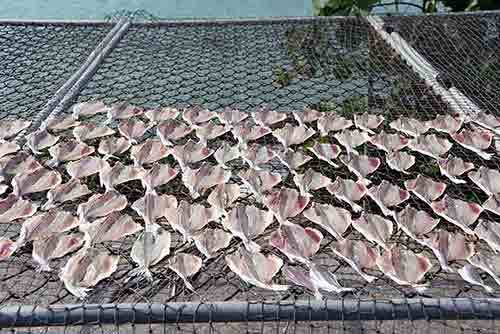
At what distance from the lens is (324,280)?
0.82 m

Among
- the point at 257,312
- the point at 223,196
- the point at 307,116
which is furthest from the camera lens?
the point at 307,116

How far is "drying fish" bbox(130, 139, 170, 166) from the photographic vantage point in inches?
45.1

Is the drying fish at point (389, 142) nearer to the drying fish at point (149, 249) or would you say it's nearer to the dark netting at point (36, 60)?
the drying fish at point (149, 249)

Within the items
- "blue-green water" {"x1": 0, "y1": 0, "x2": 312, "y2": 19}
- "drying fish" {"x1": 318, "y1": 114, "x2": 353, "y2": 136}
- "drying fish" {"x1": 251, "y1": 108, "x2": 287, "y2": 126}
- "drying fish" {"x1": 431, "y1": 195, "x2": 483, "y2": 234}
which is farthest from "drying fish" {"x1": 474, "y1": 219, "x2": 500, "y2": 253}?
"blue-green water" {"x1": 0, "y1": 0, "x2": 312, "y2": 19}

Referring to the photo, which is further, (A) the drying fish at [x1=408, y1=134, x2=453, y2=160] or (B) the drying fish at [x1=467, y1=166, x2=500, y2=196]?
(A) the drying fish at [x1=408, y1=134, x2=453, y2=160]

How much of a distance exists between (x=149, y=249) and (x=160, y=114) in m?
0.56

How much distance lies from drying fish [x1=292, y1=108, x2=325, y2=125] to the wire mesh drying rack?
119 mm

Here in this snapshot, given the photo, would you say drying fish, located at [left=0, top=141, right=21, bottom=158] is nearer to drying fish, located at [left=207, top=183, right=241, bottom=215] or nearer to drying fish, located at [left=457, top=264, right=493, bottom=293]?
drying fish, located at [left=207, top=183, right=241, bottom=215]

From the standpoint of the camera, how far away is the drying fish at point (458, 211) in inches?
37.6

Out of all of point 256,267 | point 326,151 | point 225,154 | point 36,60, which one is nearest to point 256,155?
point 225,154

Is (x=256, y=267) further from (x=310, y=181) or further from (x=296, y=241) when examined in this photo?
(x=310, y=181)

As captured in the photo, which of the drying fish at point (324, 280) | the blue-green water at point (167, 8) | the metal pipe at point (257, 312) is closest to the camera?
the metal pipe at point (257, 312)

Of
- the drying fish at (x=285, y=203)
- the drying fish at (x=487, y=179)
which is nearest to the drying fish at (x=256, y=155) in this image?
the drying fish at (x=285, y=203)

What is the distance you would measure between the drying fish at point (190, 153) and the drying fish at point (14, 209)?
327 mm
